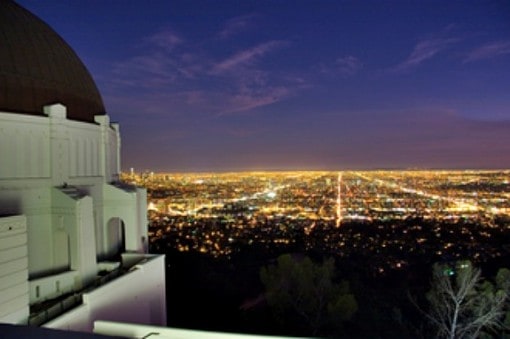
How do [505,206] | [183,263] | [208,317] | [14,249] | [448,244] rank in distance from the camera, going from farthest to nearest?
1. [505,206]
2. [448,244]
3. [183,263]
4. [208,317]
5. [14,249]

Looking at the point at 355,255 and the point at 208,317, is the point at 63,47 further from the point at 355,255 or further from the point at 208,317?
the point at 355,255

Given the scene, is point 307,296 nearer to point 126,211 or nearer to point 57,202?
point 126,211

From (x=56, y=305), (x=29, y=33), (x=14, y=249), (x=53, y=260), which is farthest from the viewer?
(x=29, y=33)

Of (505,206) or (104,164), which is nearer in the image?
(104,164)

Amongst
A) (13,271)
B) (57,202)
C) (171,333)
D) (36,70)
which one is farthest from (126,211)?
(171,333)

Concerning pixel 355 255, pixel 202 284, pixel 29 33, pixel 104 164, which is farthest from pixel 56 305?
pixel 355 255

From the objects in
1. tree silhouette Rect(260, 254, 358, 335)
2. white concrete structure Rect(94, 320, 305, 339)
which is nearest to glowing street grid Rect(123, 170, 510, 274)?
tree silhouette Rect(260, 254, 358, 335)

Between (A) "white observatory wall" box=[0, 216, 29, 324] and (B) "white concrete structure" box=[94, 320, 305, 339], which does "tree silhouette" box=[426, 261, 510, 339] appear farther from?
(A) "white observatory wall" box=[0, 216, 29, 324]
